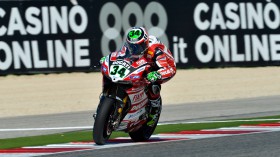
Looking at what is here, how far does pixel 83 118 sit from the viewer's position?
15.4 meters

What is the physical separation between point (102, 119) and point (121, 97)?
0.41 meters

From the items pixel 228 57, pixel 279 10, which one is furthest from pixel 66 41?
pixel 279 10

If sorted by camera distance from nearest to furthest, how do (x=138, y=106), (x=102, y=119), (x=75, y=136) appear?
(x=102, y=119) → (x=138, y=106) → (x=75, y=136)

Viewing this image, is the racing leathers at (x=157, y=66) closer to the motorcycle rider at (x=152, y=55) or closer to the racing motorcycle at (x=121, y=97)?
the motorcycle rider at (x=152, y=55)

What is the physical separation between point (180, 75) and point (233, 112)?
21.2 ft

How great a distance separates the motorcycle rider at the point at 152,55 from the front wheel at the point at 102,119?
59 centimetres

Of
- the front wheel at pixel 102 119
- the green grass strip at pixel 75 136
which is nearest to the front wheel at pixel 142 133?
the green grass strip at pixel 75 136

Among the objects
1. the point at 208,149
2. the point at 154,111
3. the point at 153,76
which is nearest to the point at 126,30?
the point at 154,111

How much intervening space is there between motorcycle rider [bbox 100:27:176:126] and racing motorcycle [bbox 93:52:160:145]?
0.09 m

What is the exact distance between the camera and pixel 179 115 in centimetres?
1540

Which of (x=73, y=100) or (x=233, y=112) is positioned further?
(x=73, y=100)

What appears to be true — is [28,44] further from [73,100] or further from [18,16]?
[73,100]

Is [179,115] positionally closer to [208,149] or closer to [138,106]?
[138,106]

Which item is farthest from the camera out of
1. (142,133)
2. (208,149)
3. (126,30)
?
(126,30)
